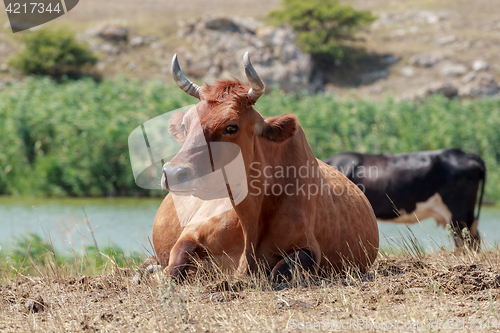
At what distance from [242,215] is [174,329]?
130 centimetres

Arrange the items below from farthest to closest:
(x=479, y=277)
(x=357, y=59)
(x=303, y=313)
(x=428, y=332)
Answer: (x=357, y=59) → (x=479, y=277) → (x=303, y=313) → (x=428, y=332)

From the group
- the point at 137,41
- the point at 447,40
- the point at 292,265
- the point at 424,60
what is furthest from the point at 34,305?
the point at 447,40

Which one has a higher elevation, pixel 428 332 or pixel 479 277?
pixel 428 332

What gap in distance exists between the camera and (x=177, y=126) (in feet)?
14.5

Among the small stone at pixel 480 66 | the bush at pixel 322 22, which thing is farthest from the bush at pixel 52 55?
the small stone at pixel 480 66

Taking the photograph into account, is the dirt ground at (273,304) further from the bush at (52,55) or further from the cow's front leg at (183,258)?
the bush at (52,55)

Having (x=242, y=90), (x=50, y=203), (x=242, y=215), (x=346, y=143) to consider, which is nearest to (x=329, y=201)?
(x=242, y=215)

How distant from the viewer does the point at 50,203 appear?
15633 millimetres

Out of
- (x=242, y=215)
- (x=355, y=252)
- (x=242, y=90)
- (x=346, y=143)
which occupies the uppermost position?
(x=242, y=90)

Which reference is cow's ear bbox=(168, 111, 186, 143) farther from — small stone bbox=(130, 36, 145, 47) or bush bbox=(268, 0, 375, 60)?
small stone bbox=(130, 36, 145, 47)

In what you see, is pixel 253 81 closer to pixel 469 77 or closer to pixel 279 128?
pixel 279 128

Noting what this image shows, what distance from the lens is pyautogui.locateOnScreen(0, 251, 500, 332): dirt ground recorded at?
3.01 m

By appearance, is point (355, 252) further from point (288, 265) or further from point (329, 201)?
point (288, 265)

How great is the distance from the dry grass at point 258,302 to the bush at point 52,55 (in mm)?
33886
